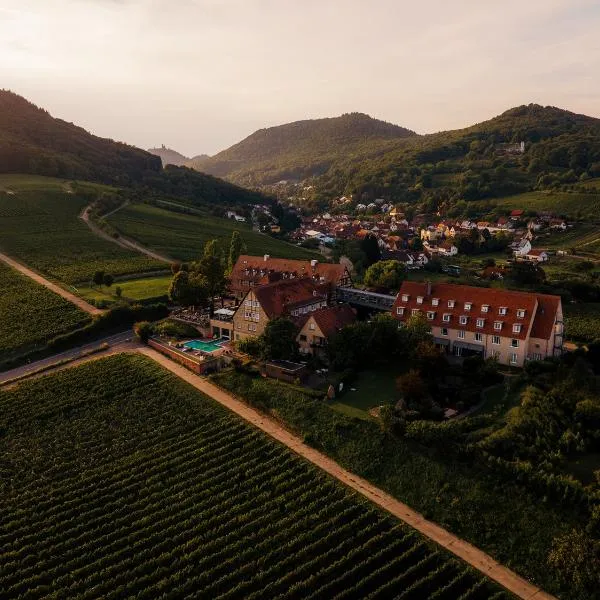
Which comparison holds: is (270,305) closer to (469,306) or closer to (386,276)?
(469,306)

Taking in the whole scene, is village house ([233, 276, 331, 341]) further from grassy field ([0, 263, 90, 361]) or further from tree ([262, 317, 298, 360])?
grassy field ([0, 263, 90, 361])

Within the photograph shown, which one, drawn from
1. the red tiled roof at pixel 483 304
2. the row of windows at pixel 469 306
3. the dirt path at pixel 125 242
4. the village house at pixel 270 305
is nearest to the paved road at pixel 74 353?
the village house at pixel 270 305

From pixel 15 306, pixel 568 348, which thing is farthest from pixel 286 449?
pixel 15 306

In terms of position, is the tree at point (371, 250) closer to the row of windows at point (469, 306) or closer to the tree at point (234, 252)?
the tree at point (234, 252)

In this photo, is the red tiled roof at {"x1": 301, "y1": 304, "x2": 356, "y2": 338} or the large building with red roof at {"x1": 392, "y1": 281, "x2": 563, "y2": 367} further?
the red tiled roof at {"x1": 301, "y1": 304, "x2": 356, "y2": 338}

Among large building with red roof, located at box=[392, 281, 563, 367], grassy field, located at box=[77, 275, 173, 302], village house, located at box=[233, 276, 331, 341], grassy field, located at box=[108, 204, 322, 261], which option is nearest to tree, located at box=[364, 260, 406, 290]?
village house, located at box=[233, 276, 331, 341]

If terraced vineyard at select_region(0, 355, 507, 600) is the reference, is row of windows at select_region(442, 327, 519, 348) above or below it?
above

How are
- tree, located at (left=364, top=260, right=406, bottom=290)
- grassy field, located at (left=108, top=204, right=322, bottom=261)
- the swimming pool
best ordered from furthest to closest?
grassy field, located at (left=108, top=204, right=322, bottom=261) < tree, located at (left=364, top=260, right=406, bottom=290) < the swimming pool

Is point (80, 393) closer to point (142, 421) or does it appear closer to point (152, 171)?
point (142, 421)
